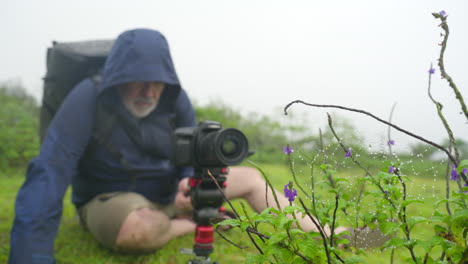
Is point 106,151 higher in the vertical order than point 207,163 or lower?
lower

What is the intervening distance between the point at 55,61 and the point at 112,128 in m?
0.79

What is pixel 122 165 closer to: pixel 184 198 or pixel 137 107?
pixel 137 107

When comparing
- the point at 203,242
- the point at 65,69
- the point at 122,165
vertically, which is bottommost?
the point at 203,242

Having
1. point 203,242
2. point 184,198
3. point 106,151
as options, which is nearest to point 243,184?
point 184,198

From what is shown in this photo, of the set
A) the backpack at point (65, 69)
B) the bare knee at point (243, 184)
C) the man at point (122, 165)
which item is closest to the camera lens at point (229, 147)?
the man at point (122, 165)

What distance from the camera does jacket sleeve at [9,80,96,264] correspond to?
195 cm

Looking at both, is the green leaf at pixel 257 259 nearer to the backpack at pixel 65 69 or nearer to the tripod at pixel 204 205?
the tripod at pixel 204 205

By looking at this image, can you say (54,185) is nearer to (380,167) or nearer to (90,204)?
(90,204)

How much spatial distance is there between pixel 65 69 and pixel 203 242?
1851 millimetres

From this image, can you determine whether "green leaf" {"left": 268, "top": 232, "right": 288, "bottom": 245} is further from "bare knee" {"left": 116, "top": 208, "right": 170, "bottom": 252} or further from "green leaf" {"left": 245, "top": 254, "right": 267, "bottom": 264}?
"bare knee" {"left": 116, "top": 208, "right": 170, "bottom": 252}

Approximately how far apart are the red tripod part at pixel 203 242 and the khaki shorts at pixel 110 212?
698 millimetres

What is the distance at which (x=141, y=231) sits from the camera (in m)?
2.41

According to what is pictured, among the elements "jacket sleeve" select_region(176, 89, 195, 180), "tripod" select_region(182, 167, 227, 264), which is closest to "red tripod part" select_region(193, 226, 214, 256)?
"tripod" select_region(182, 167, 227, 264)

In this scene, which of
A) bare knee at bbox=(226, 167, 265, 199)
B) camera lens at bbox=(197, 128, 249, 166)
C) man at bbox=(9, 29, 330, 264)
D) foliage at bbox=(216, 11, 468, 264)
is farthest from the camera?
bare knee at bbox=(226, 167, 265, 199)
